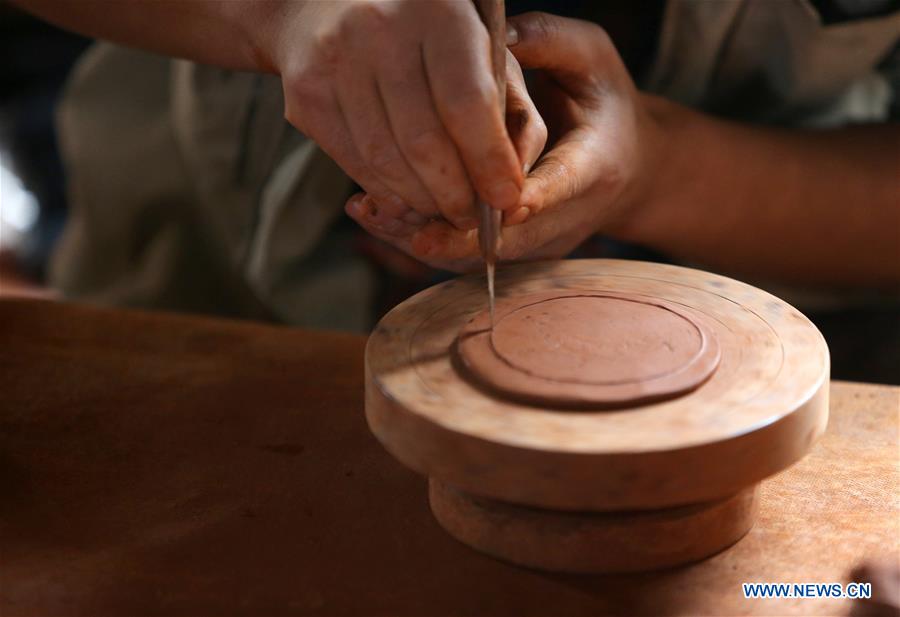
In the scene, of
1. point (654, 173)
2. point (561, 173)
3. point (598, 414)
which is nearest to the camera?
A: point (598, 414)

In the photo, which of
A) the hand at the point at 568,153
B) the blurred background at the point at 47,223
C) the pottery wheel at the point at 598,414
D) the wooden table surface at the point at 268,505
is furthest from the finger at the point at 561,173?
the blurred background at the point at 47,223

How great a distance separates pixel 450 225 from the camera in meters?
1.01

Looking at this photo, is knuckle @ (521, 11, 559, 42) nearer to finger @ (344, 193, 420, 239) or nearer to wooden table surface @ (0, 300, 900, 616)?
finger @ (344, 193, 420, 239)

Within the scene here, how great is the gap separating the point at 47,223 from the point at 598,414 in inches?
83.4

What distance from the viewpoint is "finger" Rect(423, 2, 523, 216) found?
845 mm

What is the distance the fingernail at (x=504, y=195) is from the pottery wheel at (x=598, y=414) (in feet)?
Result: 0.40

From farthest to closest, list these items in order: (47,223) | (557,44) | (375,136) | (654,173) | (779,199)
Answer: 1. (47,223)
2. (779,199)
3. (654,173)
4. (557,44)
5. (375,136)

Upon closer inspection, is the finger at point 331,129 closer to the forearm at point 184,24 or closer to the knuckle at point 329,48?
the knuckle at point 329,48

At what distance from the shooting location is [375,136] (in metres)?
0.92

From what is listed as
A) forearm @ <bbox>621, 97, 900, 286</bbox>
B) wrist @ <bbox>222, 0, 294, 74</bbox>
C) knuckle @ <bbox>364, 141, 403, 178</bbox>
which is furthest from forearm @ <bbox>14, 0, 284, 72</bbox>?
forearm @ <bbox>621, 97, 900, 286</bbox>

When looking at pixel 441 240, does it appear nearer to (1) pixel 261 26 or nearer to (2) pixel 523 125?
(2) pixel 523 125

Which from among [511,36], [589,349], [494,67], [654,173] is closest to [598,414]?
[589,349]

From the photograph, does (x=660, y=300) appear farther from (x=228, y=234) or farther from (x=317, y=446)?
(x=228, y=234)

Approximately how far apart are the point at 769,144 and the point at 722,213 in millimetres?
130
